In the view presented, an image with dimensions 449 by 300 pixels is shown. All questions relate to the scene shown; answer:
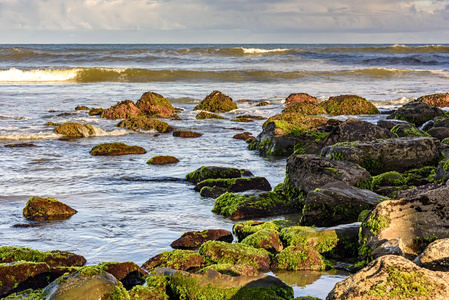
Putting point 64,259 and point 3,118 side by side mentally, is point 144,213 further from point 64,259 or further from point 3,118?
point 3,118

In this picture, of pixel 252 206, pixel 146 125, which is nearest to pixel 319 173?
pixel 252 206

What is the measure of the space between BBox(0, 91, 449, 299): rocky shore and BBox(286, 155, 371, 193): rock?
0.02 metres

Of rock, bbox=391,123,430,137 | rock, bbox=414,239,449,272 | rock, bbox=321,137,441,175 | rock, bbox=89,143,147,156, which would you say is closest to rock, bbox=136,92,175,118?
rock, bbox=89,143,147,156

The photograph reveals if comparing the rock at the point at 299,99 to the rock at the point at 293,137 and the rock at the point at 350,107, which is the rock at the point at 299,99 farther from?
the rock at the point at 293,137

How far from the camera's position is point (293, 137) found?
463 inches

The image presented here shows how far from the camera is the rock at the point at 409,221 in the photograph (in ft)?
16.1

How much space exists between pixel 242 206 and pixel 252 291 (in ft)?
9.85

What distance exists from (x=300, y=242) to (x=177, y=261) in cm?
134

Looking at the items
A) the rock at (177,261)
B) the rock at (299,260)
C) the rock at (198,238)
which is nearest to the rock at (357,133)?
the rock at (198,238)

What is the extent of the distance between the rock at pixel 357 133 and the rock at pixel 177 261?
615cm

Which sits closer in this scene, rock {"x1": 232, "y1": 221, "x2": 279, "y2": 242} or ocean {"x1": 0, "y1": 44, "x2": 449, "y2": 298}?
rock {"x1": 232, "y1": 221, "x2": 279, "y2": 242}

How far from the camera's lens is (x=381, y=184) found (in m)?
7.80

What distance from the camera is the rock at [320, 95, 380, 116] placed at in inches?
720

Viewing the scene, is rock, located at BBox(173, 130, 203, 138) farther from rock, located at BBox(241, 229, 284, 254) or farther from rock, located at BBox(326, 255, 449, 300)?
rock, located at BBox(326, 255, 449, 300)
